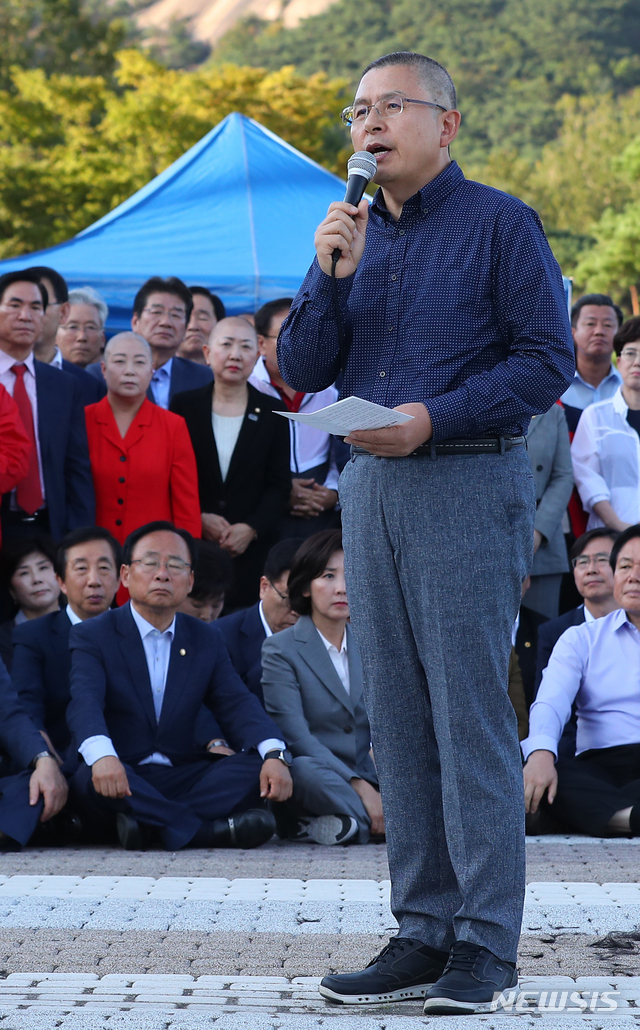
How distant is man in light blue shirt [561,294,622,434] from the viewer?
657 centimetres

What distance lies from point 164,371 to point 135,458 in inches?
33.7

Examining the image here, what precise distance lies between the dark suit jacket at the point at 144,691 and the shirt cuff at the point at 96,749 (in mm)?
106

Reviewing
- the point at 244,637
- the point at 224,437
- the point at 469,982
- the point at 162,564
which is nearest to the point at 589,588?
the point at 244,637

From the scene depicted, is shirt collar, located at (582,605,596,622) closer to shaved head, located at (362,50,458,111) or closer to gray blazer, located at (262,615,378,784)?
gray blazer, located at (262,615,378,784)

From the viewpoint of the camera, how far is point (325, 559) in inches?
198

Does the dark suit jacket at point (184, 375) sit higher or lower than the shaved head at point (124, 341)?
lower

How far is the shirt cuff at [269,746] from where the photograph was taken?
473 centimetres

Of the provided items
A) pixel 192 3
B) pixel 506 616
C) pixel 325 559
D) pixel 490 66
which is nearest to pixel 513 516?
pixel 506 616

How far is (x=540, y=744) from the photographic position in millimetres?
4770

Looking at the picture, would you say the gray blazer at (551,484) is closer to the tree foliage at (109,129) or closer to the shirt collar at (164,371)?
the shirt collar at (164,371)

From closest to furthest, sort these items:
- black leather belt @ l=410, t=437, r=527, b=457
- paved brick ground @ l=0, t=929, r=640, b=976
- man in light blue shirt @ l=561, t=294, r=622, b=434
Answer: black leather belt @ l=410, t=437, r=527, b=457 → paved brick ground @ l=0, t=929, r=640, b=976 → man in light blue shirt @ l=561, t=294, r=622, b=434

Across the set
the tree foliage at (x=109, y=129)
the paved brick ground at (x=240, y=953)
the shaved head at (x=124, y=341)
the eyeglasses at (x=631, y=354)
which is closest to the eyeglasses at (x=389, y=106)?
the paved brick ground at (x=240, y=953)

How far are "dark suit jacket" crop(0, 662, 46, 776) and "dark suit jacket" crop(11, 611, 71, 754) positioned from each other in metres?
0.22

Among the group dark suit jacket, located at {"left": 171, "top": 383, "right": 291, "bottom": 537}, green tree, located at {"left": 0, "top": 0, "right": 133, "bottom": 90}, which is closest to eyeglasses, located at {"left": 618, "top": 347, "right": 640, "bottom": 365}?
dark suit jacket, located at {"left": 171, "top": 383, "right": 291, "bottom": 537}
